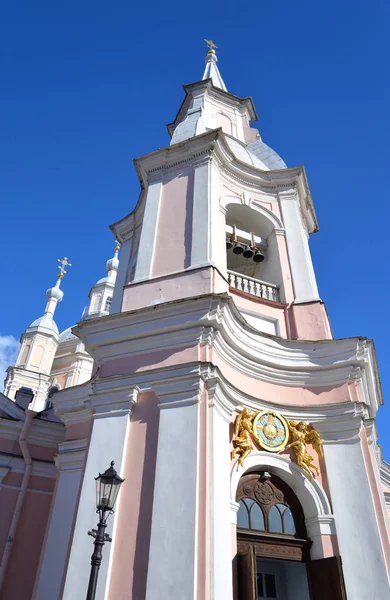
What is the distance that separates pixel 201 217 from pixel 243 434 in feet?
15.8

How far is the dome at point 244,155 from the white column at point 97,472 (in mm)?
8250

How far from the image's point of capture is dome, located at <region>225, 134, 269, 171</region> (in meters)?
14.0

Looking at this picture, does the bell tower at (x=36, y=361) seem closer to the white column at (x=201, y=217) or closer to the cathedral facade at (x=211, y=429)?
the cathedral facade at (x=211, y=429)

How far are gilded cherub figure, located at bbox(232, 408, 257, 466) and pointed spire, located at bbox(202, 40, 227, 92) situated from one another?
15.1 meters

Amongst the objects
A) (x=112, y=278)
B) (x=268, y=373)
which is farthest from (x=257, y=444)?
(x=112, y=278)

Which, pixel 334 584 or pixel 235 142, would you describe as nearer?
pixel 334 584

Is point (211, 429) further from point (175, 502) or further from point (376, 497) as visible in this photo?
point (376, 497)

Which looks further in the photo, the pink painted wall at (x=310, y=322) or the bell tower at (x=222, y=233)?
the pink painted wall at (x=310, y=322)

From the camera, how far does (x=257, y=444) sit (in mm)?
8359

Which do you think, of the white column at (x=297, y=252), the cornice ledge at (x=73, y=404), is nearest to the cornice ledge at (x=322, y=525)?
the white column at (x=297, y=252)

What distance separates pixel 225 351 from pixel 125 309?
89.4 inches

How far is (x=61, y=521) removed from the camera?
978 cm

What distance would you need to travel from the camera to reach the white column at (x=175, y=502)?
6.09 m

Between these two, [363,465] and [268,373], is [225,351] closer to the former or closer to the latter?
[268,373]
